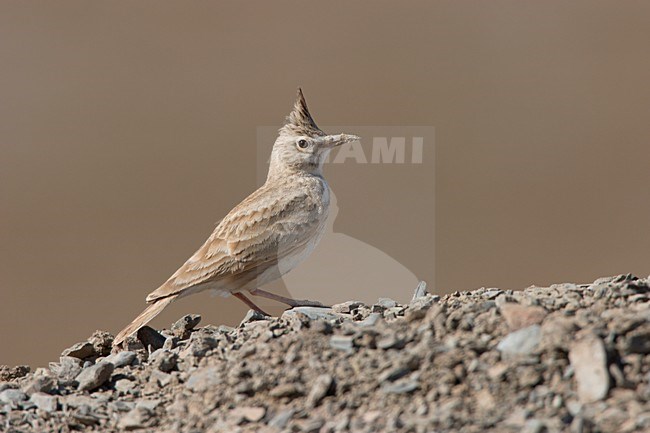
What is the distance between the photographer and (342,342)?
5398 millimetres

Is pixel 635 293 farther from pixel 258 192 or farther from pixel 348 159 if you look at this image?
pixel 348 159

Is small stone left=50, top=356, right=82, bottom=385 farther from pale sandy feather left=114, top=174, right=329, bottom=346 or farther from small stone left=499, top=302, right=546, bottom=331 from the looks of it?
small stone left=499, top=302, right=546, bottom=331

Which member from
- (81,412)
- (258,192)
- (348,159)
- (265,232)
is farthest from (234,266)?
(348,159)

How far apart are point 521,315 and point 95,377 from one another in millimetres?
2933

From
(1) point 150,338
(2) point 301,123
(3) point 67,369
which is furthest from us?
(2) point 301,123

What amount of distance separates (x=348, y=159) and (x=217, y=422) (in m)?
12.8

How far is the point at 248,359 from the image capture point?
18.6 ft

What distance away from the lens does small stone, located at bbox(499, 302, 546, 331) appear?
17.0 ft

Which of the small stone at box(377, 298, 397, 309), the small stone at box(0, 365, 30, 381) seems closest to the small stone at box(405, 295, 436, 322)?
the small stone at box(377, 298, 397, 309)

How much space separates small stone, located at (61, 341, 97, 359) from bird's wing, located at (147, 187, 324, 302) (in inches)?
44.7

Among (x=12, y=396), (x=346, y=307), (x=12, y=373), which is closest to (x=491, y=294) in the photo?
(x=346, y=307)

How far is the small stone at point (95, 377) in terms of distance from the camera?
254 inches

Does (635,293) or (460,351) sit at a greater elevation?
(635,293)

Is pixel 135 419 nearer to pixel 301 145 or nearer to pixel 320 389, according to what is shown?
pixel 320 389
